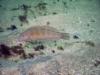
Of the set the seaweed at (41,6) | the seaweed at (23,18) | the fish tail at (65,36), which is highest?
the seaweed at (41,6)

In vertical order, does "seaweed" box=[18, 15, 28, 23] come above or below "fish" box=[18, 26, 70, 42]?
above

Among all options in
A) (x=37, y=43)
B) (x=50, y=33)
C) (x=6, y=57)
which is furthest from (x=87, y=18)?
(x=6, y=57)

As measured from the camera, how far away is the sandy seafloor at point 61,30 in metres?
3.87

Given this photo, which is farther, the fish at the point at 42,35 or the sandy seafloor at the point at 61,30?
the fish at the point at 42,35

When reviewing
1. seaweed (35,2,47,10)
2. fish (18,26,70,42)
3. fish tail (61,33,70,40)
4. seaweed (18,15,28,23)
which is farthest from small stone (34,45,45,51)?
seaweed (35,2,47,10)

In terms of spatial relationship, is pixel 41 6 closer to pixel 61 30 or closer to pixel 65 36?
pixel 61 30

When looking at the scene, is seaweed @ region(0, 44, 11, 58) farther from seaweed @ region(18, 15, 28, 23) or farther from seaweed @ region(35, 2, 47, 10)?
seaweed @ region(35, 2, 47, 10)

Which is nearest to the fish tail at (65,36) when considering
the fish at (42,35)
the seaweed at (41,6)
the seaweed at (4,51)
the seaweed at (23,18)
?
the fish at (42,35)

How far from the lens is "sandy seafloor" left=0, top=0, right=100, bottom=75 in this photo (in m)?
3.87

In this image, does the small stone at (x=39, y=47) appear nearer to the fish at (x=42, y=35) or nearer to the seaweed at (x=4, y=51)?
the fish at (x=42, y=35)

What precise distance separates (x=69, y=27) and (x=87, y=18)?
722 millimetres

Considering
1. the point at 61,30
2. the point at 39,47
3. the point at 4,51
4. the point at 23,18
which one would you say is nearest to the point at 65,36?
the point at 61,30

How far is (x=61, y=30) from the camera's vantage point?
5.47 meters

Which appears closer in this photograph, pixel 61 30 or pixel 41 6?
pixel 61 30
